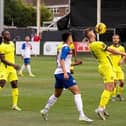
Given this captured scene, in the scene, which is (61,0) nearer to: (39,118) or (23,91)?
(23,91)

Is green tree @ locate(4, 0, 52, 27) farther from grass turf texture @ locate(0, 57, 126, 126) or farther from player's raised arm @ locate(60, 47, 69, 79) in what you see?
player's raised arm @ locate(60, 47, 69, 79)

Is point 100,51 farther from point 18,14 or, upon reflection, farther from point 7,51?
point 18,14

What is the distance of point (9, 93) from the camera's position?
19562 mm

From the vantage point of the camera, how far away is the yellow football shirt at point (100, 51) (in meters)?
13.7

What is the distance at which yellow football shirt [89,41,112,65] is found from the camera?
13.7m

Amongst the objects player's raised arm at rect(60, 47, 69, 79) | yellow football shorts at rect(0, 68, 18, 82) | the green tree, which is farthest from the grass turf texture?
the green tree

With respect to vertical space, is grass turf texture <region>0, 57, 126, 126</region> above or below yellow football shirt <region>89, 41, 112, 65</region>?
below

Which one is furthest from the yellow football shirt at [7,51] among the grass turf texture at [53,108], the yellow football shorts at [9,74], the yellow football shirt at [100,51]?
the yellow football shirt at [100,51]

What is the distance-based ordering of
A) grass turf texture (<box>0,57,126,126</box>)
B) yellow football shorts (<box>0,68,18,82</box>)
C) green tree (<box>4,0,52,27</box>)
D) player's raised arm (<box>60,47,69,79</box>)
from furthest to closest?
green tree (<box>4,0,52,27</box>), yellow football shorts (<box>0,68,18,82</box>), grass turf texture (<box>0,57,126,126</box>), player's raised arm (<box>60,47,69,79</box>)

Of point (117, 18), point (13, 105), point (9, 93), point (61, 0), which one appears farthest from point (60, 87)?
point (61, 0)

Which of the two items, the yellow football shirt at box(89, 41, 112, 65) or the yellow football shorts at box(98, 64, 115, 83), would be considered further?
the yellow football shorts at box(98, 64, 115, 83)

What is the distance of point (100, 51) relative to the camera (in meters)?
13.7

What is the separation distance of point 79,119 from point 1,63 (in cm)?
319

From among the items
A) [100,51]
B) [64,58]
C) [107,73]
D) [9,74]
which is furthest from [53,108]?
[64,58]
